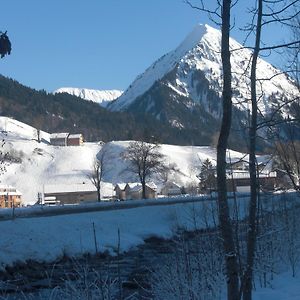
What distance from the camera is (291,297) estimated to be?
11.0 metres

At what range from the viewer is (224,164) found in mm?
6500

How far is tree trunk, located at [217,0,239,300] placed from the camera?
649cm

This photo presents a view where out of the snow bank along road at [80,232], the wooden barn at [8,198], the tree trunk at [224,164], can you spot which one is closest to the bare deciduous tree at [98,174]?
the wooden barn at [8,198]

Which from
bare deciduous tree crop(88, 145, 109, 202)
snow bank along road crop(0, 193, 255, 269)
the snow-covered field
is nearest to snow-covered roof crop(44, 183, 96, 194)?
bare deciduous tree crop(88, 145, 109, 202)

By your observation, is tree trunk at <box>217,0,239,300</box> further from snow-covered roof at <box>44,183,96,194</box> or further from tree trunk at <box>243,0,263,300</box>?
snow-covered roof at <box>44,183,96,194</box>

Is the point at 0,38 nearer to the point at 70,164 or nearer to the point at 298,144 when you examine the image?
the point at 298,144

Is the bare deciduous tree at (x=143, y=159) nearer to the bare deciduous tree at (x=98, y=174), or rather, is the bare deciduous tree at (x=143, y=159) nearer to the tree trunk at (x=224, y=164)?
the bare deciduous tree at (x=98, y=174)

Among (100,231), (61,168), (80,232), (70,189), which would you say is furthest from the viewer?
(61,168)

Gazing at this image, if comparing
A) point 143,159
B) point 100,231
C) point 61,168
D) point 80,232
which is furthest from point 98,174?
point 80,232

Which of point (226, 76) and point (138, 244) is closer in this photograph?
point (226, 76)

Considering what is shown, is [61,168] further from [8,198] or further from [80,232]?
[80,232]

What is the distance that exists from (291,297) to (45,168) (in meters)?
171

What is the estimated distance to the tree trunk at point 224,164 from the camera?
21.3 ft

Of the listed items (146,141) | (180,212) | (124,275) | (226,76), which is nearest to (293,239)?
(124,275)
